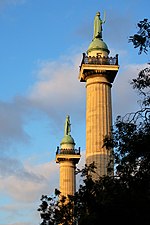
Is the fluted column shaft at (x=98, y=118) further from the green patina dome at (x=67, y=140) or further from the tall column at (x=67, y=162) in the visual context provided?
the green patina dome at (x=67, y=140)

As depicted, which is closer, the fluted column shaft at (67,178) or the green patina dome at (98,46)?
the green patina dome at (98,46)

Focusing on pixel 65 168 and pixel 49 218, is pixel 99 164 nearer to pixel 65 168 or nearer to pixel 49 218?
pixel 49 218

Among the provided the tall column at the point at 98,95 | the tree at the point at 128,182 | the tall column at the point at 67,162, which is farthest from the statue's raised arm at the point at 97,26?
the tall column at the point at 67,162

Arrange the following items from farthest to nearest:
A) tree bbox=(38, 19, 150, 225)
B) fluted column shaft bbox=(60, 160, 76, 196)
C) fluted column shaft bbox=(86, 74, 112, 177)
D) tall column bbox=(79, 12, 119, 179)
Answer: fluted column shaft bbox=(60, 160, 76, 196)
tall column bbox=(79, 12, 119, 179)
fluted column shaft bbox=(86, 74, 112, 177)
tree bbox=(38, 19, 150, 225)

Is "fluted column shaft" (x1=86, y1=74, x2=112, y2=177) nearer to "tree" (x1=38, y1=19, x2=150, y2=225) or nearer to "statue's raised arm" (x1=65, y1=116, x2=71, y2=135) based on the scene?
"tree" (x1=38, y1=19, x2=150, y2=225)

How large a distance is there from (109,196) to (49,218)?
5.28m

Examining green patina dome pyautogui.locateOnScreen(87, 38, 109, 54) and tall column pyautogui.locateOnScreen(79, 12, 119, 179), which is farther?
green patina dome pyautogui.locateOnScreen(87, 38, 109, 54)

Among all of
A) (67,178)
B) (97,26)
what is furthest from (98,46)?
(67,178)

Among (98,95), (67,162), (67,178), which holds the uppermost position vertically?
(67,162)

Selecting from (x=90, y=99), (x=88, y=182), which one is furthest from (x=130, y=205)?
(x=90, y=99)

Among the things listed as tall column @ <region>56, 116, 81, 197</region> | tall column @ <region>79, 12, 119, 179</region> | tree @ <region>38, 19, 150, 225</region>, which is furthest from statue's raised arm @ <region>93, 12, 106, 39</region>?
tall column @ <region>56, 116, 81, 197</region>

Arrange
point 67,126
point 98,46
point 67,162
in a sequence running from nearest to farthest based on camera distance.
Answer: point 98,46 → point 67,162 → point 67,126

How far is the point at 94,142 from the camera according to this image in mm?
34312

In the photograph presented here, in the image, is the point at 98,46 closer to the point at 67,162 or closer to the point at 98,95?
the point at 98,95
